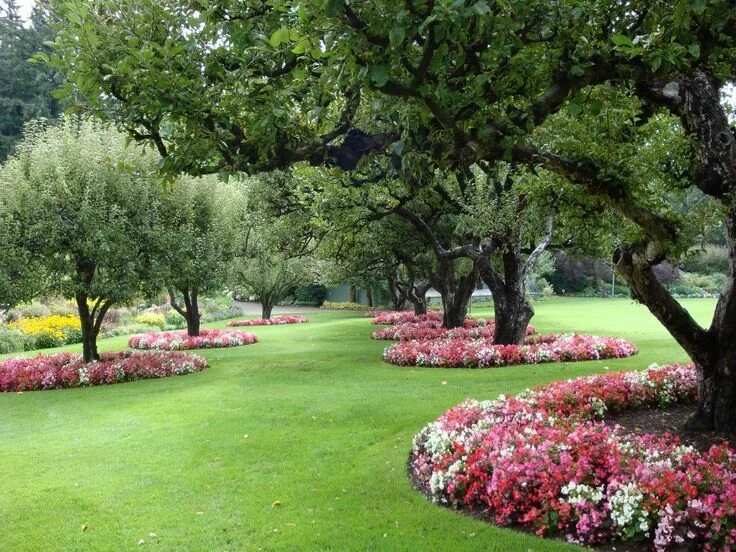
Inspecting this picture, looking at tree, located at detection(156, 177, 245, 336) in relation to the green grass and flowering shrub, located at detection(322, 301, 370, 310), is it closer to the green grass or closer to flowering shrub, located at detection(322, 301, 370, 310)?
the green grass

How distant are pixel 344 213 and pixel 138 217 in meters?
5.64

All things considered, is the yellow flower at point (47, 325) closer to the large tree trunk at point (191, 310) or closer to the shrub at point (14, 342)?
the shrub at point (14, 342)

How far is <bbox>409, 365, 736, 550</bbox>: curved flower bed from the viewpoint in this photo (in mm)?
4668

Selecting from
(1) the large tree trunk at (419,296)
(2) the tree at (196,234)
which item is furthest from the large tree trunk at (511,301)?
(1) the large tree trunk at (419,296)

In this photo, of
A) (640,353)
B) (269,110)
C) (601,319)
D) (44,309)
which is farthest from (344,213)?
(44,309)

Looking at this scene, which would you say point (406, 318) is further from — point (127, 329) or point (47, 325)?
point (47, 325)

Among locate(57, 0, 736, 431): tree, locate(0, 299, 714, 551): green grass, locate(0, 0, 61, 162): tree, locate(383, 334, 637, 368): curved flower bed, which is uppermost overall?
locate(0, 0, 61, 162): tree

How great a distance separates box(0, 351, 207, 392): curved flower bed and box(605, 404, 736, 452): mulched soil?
12090 mm

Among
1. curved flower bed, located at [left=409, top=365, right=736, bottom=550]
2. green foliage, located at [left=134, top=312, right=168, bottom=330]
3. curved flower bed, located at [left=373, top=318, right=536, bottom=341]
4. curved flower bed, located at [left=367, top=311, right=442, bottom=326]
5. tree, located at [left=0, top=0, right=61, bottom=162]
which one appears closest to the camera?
curved flower bed, located at [left=409, top=365, right=736, bottom=550]

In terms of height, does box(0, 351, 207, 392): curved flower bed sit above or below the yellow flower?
below

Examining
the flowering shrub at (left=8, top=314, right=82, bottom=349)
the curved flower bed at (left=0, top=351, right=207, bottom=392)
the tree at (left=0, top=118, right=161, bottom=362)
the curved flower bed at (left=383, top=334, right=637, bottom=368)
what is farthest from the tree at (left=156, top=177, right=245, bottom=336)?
the flowering shrub at (left=8, top=314, right=82, bottom=349)

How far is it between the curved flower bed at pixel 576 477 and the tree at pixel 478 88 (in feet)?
5.65

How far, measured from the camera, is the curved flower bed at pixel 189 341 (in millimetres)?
22109

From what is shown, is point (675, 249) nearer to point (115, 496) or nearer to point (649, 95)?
point (649, 95)
